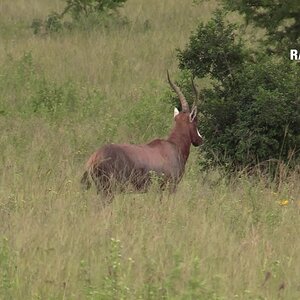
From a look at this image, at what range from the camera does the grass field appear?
5.11 meters

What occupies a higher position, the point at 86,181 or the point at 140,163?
the point at 140,163

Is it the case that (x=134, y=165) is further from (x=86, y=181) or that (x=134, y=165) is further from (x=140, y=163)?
(x=86, y=181)

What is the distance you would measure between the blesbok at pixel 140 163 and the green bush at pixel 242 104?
51 cm

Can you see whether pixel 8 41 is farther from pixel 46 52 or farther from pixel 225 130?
pixel 225 130

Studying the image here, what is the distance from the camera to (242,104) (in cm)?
998

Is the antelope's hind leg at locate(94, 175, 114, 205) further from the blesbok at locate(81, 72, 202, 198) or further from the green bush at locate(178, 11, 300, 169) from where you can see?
the green bush at locate(178, 11, 300, 169)

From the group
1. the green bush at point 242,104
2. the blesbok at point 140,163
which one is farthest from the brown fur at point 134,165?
the green bush at point 242,104

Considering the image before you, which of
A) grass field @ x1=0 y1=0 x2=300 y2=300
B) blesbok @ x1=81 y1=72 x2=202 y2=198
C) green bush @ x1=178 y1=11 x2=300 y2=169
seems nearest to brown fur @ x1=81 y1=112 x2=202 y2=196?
blesbok @ x1=81 y1=72 x2=202 y2=198

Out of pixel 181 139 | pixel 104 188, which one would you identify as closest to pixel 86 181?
pixel 104 188

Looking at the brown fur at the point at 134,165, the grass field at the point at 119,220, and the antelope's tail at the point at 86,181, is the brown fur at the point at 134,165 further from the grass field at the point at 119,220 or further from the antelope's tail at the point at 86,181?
the grass field at the point at 119,220

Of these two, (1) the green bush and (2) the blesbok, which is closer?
(2) the blesbok

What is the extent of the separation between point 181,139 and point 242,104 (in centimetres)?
92

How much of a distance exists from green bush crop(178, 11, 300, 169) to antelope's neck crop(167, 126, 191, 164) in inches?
13.6

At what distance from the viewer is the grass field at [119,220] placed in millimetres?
5105
